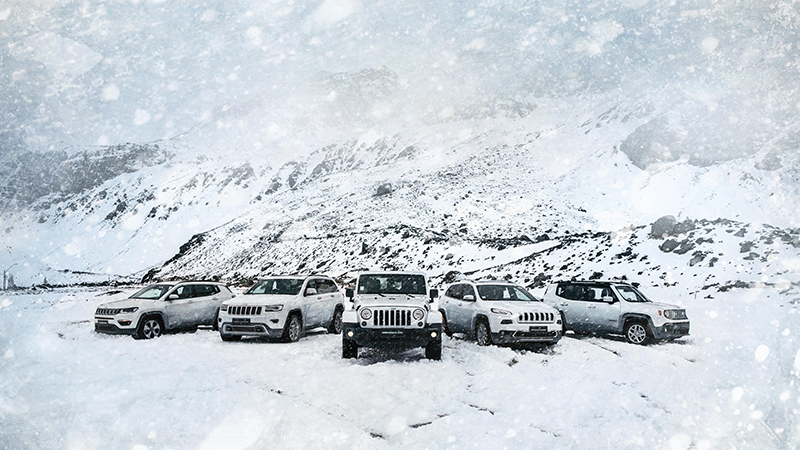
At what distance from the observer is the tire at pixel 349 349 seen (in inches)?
362

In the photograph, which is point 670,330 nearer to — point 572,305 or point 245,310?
point 572,305

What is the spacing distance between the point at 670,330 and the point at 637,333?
72 cm

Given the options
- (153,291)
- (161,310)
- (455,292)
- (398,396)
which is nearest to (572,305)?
(455,292)

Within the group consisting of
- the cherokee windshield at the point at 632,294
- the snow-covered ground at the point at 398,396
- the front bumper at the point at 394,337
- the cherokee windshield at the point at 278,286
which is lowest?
the snow-covered ground at the point at 398,396

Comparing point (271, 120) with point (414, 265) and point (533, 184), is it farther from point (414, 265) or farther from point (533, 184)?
point (414, 265)

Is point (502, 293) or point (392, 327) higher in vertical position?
point (502, 293)

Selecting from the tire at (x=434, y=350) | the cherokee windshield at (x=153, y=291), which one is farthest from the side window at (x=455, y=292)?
the cherokee windshield at (x=153, y=291)

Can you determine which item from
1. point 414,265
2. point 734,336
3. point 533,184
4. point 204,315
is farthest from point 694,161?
point 204,315

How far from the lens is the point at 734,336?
12023 millimetres

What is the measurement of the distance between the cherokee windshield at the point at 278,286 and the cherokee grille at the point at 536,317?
18.4 ft

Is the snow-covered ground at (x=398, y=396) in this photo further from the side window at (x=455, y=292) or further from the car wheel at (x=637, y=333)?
the side window at (x=455, y=292)

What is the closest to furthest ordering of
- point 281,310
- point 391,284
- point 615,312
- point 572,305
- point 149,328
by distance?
point 391,284 < point 281,310 < point 615,312 < point 149,328 < point 572,305

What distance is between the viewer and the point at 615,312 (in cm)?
1212

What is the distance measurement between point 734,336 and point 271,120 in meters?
198
